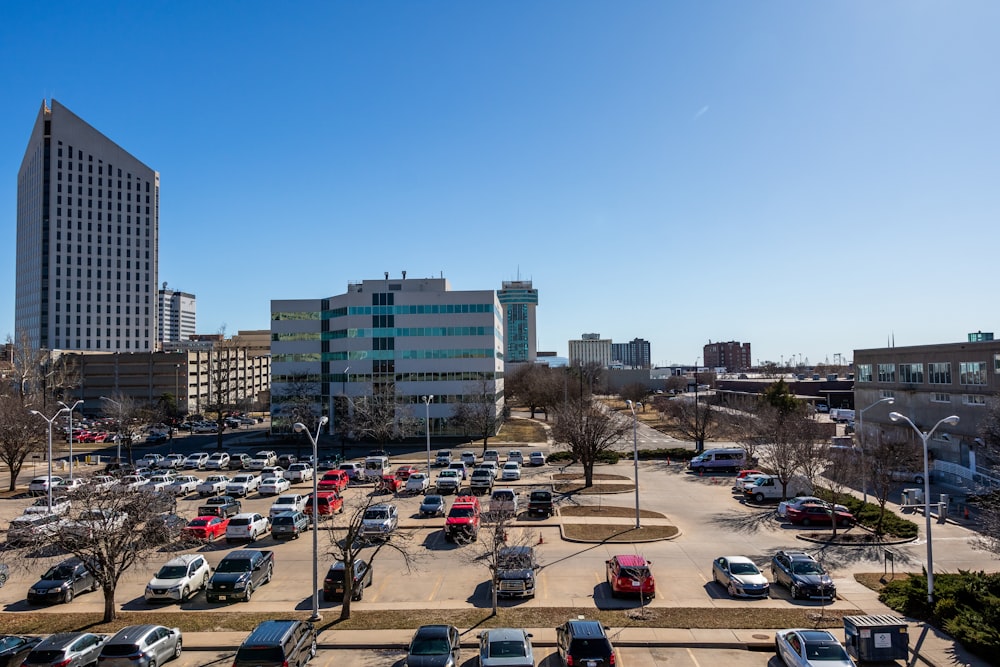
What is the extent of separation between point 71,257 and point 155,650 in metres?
154

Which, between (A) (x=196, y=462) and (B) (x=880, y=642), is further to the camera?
(A) (x=196, y=462)

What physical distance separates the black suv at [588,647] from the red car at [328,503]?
20662mm

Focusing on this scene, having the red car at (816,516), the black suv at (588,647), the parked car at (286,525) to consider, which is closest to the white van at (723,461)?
the red car at (816,516)

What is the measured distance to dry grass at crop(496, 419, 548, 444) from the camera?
73.4m

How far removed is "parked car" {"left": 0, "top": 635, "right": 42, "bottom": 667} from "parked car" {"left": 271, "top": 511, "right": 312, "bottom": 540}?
44.0ft

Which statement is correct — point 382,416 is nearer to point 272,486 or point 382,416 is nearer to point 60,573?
point 272,486

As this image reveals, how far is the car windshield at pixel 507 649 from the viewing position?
14.5 m

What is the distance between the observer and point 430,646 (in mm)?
14922

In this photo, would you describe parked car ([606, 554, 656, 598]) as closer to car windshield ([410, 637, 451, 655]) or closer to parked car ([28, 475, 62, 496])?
car windshield ([410, 637, 451, 655])

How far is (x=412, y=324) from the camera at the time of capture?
7475cm

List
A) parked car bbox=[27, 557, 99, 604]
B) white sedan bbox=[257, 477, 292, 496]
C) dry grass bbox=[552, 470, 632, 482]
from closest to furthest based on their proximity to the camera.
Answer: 1. parked car bbox=[27, 557, 99, 604]
2. white sedan bbox=[257, 477, 292, 496]
3. dry grass bbox=[552, 470, 632, 482]

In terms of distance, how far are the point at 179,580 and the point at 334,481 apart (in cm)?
1927

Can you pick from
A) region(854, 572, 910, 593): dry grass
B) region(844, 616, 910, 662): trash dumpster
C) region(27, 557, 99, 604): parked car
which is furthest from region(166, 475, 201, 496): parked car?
region(844, 616, 910, 662): trash dumpster

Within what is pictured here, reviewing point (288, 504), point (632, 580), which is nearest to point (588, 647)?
point (632, 580)
